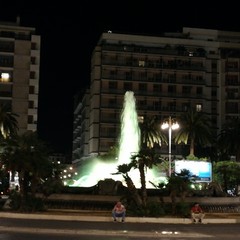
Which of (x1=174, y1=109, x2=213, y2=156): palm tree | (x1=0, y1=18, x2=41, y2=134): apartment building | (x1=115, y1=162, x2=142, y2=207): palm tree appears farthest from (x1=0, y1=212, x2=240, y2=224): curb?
(x1=0, y1=18, x2=41, y2=134): apartment building

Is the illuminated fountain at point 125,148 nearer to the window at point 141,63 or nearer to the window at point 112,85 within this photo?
the window at point 112,85

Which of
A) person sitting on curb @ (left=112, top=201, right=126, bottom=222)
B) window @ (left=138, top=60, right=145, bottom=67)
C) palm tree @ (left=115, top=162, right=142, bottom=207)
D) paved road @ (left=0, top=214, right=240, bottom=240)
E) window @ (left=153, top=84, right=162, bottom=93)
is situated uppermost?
window @ (left=138, top=60, right=145, bottom=67)

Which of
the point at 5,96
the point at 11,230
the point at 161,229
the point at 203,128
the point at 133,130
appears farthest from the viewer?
the point at 5,96

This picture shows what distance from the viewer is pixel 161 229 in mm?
25078

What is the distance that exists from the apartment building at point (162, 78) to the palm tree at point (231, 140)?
1786 cm

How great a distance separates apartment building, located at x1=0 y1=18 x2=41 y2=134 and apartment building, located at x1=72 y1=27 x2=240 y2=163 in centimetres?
1575

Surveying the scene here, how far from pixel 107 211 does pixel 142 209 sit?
3.93m

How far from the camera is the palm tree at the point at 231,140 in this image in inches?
3669

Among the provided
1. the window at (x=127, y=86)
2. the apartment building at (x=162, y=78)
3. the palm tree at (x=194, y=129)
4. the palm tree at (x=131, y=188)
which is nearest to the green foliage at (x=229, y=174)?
the palm tree at (x=194, y=129)

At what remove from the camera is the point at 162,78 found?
116 m

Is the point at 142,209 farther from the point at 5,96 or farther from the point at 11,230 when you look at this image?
the point at 5,96

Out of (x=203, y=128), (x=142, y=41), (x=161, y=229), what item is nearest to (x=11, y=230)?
(x=161, y=229)

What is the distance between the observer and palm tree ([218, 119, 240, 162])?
3669 inches

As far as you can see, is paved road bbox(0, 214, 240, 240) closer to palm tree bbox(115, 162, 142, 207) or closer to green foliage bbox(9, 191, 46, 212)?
palm tree bbox(115, 162, 142, 207)
